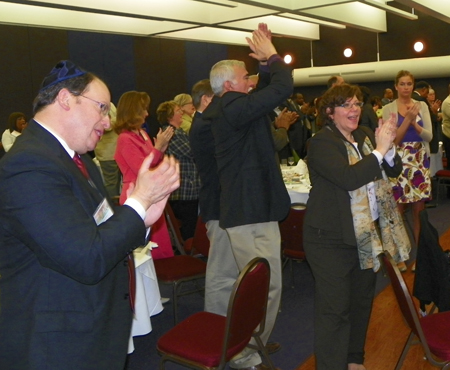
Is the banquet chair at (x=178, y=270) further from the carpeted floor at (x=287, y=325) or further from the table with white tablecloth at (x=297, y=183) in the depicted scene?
the table with white tablecloth at (x=297, y=183)

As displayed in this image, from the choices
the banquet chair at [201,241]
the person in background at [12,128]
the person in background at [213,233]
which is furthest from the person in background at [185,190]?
the person in background at [12,128]

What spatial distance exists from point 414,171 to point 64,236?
13.9ft

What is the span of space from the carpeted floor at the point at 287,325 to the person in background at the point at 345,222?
2.12 ft

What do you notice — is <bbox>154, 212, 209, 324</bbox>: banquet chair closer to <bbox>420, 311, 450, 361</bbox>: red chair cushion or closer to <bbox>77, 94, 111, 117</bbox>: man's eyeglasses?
<bbox>420, 311, 450, 361</bbox>: red chair cushion

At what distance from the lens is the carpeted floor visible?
329 cm

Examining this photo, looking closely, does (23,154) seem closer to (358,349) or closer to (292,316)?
(358,349)

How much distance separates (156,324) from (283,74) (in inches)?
84.8

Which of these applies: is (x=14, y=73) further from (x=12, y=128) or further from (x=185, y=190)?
(x=185, y=190)

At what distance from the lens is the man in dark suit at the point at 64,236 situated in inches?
52.7

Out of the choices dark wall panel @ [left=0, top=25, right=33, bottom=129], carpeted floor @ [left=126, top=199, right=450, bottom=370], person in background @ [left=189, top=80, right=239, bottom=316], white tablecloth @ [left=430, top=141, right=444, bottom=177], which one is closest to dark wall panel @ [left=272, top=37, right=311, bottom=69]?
white tablecloth @ [left=430, top=141, right=444, bottom=177]

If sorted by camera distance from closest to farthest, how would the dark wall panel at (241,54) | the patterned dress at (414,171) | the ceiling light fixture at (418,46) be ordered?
the patterned dress at (414,171), the ceiling light fixture at (418,46), the dark wall panel at (241,54)

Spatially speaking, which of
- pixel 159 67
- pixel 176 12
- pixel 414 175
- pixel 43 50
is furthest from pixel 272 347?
pixel 159 67

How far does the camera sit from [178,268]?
3648mm

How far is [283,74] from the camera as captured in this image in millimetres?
2650
